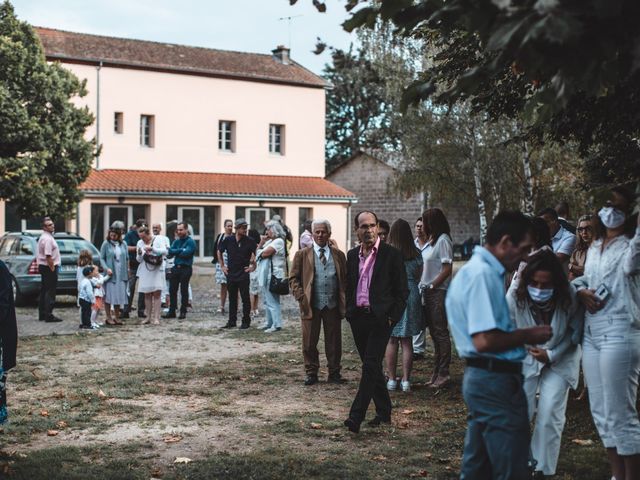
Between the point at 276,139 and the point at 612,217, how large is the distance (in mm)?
41057

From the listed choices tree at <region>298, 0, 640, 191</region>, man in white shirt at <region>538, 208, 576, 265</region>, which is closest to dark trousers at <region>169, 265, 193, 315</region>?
man in white shirt at <region>538, 208, 576, 265</region>

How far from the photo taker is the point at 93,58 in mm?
40250

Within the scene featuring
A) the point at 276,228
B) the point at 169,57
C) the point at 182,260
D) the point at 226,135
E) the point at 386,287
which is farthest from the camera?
the point at 226,135

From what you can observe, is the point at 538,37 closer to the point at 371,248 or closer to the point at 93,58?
the point at 371,248

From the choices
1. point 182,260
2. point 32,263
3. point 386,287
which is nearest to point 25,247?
point 32,263

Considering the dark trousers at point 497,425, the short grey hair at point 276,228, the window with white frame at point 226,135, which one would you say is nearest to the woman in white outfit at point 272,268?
the short grey hair at point 276,228

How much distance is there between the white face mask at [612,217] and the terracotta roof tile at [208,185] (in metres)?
32.4

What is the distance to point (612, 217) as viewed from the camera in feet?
20.4

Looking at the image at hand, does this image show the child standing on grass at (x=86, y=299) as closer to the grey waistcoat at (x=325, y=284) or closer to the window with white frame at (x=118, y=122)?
the grey waistcoat at (x=325, y=284)

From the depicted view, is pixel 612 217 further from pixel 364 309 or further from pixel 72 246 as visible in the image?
pixel 72 246

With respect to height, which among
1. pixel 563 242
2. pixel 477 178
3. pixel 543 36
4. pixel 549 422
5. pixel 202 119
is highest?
pixel 202 119

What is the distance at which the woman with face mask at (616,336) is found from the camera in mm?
6059

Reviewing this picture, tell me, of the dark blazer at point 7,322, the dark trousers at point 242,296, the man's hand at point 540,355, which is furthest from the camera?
the dark trousers at point 242,296

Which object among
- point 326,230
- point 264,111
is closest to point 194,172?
point 264,111
